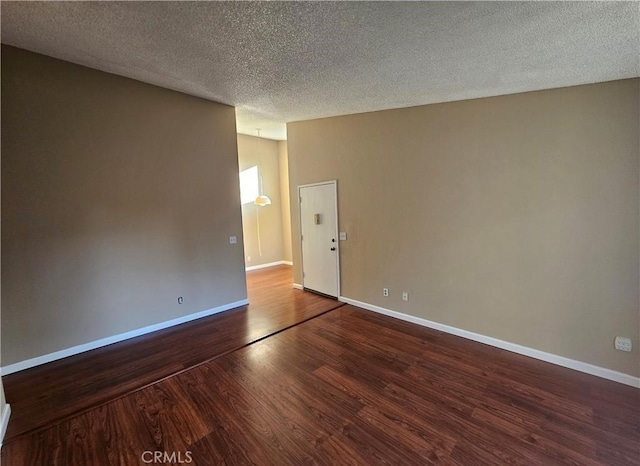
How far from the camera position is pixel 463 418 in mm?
2098

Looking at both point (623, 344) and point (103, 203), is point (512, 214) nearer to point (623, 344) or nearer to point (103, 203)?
point (623, 344)

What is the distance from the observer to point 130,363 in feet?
9.69

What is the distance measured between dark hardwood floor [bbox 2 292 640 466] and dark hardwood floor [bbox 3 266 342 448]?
188 millimetres

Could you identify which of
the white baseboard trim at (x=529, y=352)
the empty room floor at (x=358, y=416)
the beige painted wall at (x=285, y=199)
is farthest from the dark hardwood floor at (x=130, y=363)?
the beige painted wall at (x=285, y=199)

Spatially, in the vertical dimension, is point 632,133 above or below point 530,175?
above

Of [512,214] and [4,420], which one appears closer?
[4,420]

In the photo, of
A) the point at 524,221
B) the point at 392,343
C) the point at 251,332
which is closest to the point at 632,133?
the point at 524,221

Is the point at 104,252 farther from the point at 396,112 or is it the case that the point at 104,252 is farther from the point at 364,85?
the point at 396,112

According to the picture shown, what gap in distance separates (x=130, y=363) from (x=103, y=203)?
1.86 metres

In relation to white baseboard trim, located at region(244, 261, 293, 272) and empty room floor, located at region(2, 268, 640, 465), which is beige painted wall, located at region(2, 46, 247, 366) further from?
white baseboard trim, located at region(244, 261, 293, 272)

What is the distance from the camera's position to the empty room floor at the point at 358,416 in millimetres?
1814

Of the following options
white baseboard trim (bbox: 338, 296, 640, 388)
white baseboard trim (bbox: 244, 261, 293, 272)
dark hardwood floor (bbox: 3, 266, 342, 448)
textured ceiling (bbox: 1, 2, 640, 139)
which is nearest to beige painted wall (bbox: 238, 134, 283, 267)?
white baseboard trim (bbox: 244, 261, 293, 272)

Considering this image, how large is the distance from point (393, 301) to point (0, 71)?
5083 millimetres

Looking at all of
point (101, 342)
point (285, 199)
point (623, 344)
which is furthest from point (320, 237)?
point (623, 344)
